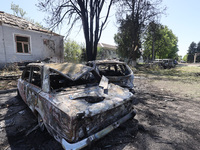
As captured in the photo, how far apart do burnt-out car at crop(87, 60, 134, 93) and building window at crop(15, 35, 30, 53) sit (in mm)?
9840

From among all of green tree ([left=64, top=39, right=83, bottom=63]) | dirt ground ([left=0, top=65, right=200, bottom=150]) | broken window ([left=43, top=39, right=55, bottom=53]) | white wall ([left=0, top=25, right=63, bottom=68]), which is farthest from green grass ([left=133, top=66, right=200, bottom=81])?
broken window ([left=43, top=39, right=55, bottom=53])

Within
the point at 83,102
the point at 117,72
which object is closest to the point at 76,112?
the point at 83,102

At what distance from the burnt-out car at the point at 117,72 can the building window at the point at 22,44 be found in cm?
984

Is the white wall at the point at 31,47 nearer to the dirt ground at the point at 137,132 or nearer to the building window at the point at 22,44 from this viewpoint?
the building window at the point at 22,44

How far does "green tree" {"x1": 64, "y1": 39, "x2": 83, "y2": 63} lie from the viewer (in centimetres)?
1855

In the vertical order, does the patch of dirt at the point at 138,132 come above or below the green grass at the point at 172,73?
below

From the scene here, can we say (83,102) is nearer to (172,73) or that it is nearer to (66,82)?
(66,82)

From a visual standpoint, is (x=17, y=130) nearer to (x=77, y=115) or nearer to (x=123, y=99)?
(x=77, y=115)

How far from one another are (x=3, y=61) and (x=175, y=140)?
12.6 meters

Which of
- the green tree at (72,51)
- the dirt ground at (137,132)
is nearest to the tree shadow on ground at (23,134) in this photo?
the dirt ground at (137,132)

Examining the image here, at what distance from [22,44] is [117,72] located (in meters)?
10.7

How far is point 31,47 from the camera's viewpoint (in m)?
11.4

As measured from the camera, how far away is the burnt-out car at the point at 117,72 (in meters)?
3.80

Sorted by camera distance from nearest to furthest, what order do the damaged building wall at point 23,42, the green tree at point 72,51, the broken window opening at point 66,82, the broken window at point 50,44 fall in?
1. the broken window opening at point 66,82
2. the damaged building wall at point 23,42
3. the broken window at point 50,44
4. the green tree at point 72,51
